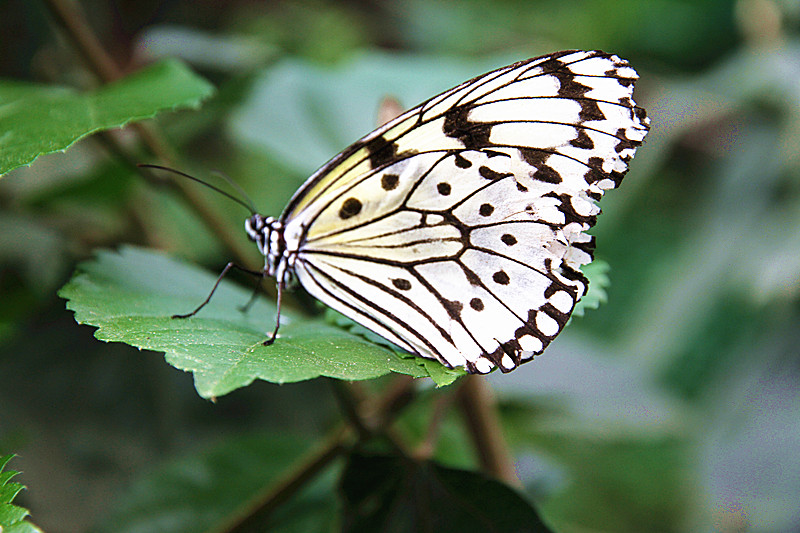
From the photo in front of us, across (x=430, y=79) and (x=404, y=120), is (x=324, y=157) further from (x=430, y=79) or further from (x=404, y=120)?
(x=404, y=120)

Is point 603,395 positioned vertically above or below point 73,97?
below

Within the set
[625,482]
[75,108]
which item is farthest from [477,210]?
[625,482]

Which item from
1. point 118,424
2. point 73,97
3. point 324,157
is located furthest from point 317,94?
point 118,424

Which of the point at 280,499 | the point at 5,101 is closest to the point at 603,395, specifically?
the point at 280,499

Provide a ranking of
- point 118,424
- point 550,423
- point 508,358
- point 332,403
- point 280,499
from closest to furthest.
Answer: point 508,358 < point 280,499 < point 118,424 < point 332,403 < point 550,423

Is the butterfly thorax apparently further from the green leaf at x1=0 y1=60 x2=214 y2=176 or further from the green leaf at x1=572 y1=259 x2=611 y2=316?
the green leaf at x1=572 y1=259 x2=611 y2=316

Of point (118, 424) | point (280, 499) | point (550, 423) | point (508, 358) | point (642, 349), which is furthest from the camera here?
point (642, 349)

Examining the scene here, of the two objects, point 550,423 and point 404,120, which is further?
point 550,423

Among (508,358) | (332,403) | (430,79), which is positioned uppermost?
(430,79)
